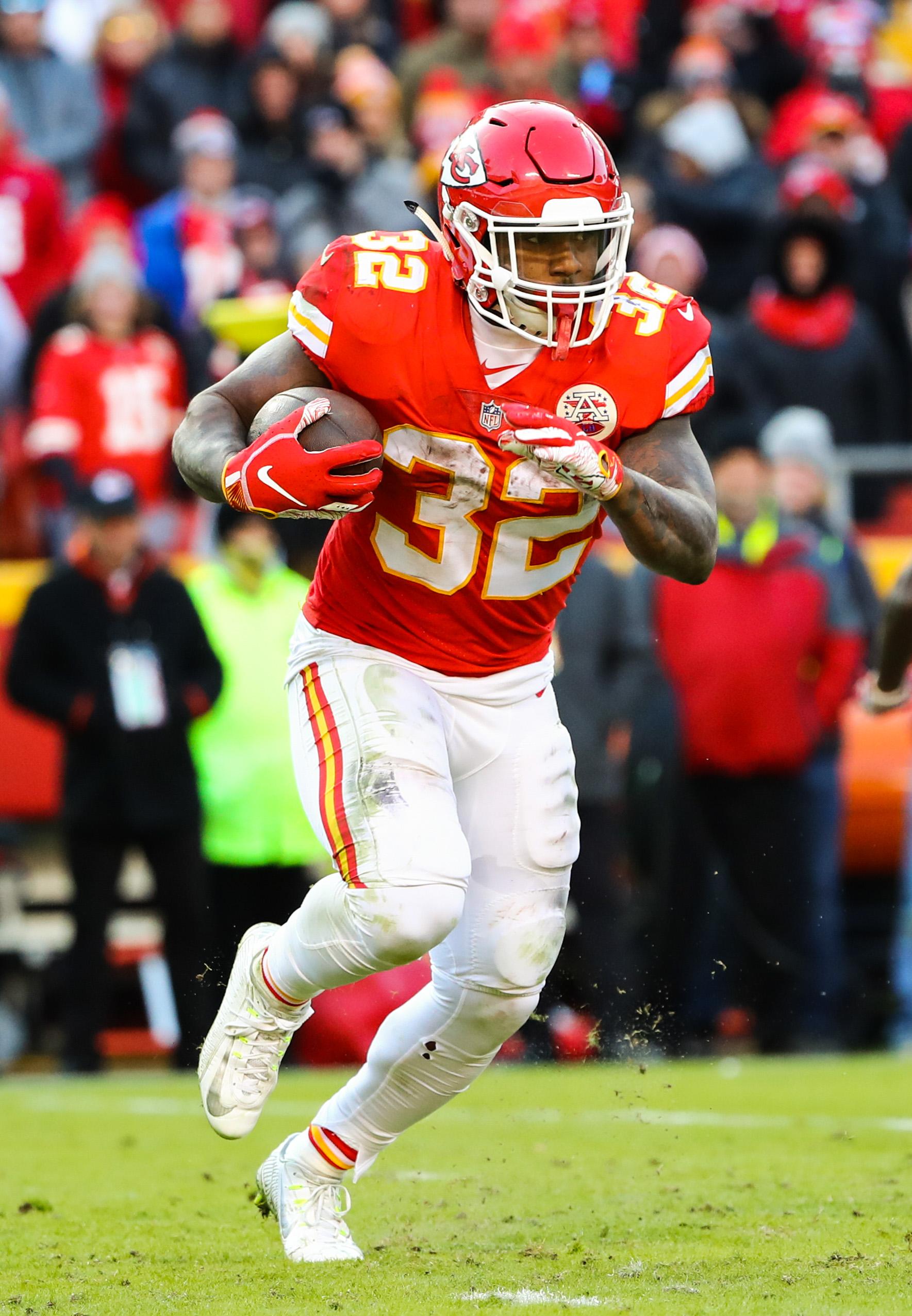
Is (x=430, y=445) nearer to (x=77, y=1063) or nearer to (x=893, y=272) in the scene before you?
(x=77, y=1063)

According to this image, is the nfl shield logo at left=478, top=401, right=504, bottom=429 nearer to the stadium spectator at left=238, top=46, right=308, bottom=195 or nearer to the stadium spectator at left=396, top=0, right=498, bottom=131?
the stadium spectator at left=238, top=46, right=308, bottom=195

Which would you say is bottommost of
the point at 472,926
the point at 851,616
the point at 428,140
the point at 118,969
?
the point at 118,969

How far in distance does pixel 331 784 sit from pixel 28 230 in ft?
21.3

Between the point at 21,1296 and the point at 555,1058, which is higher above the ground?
the point at 21,1296

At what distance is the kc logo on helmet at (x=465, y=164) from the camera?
4102mm

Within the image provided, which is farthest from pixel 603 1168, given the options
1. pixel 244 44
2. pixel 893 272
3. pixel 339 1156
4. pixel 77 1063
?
pixel 244 44

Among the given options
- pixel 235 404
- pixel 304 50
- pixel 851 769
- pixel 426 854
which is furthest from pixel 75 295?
pixel 426 854

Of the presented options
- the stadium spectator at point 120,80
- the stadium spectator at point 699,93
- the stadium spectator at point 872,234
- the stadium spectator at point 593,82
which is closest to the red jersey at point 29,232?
the stadium spectator at point 120,80

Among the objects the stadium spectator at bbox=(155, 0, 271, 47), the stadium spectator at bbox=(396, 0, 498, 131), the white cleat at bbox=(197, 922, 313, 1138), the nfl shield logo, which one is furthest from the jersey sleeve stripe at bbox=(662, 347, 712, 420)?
the stadium spectator at bbox=(155, 0, 271, 47)

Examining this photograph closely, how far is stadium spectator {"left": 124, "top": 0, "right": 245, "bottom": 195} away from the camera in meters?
10.8

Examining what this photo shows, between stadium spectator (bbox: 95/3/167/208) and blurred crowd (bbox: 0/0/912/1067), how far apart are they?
19mm

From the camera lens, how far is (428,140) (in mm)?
10398

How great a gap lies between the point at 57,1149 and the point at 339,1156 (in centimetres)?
193

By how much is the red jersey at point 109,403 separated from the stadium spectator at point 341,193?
1081mm
